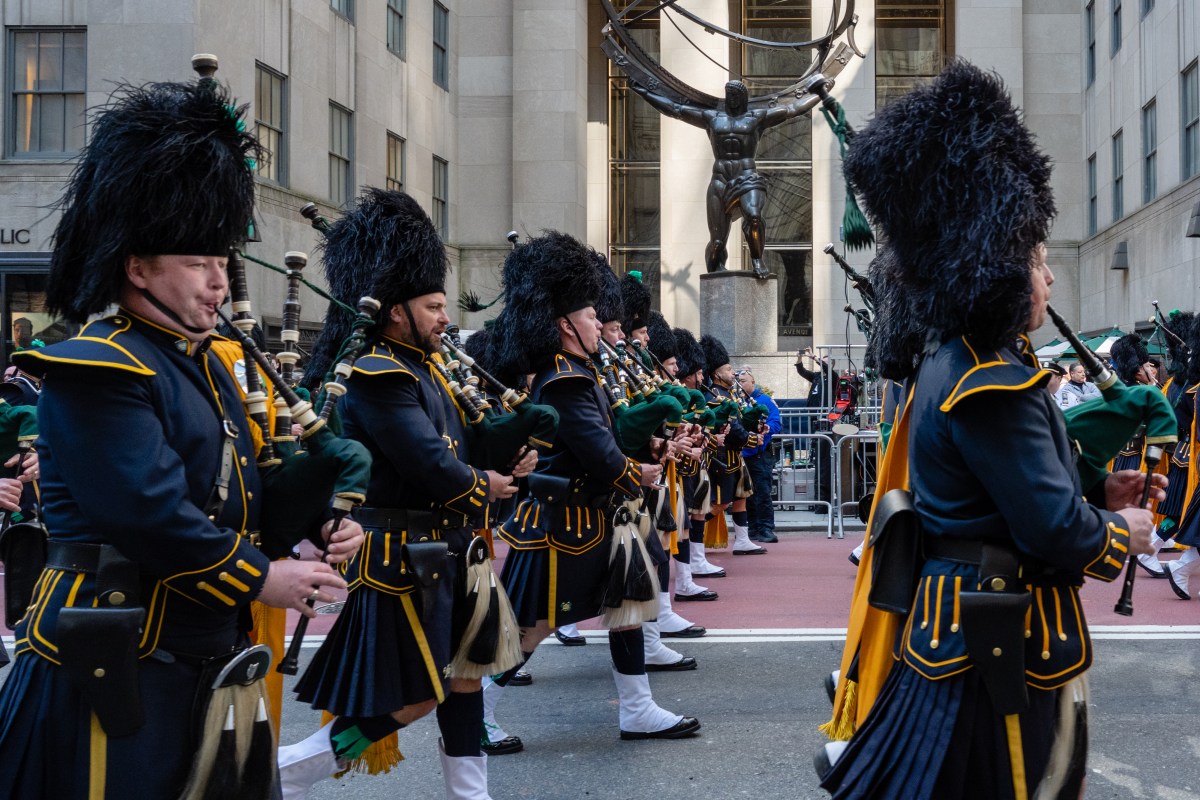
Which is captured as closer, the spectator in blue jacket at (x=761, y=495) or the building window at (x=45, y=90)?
the spectator in blue jacket at (x=761, y=495)

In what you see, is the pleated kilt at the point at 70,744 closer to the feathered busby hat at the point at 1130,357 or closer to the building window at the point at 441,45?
the feathered busby hat at the point at 1130,357

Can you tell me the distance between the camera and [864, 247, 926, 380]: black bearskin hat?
11.3 ft

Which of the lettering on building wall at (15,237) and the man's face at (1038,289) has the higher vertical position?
the lettering on building wall at (15,237)

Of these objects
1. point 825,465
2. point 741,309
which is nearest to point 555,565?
point 825,465

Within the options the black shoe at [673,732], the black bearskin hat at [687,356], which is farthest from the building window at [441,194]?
the black shoe at [673,732]

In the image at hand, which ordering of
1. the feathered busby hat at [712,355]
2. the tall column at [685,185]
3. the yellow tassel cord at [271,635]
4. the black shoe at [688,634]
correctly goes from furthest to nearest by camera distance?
the tall column at [685,185] < the feathered busby hat at [712,355] < the black shoe at [688,634] < the yellow tassel cord at [271,635]

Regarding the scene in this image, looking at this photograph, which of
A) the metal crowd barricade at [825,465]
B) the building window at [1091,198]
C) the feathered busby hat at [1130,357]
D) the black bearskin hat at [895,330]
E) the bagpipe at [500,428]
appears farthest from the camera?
the building window at [1091,198]

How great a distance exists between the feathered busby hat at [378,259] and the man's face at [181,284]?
1.56 metres

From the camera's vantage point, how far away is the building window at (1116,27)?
26.1 m

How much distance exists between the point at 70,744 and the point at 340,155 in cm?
2130

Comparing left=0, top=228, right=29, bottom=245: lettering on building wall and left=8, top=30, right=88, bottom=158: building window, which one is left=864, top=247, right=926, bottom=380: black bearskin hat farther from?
left=8, top=30, right=88, bottom=158: building window

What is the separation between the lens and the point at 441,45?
28.8 m

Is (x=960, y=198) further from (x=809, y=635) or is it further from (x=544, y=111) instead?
(x=544, y=111)

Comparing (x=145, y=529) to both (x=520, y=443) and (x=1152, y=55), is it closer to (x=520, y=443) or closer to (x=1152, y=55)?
(x=520, y=443)
